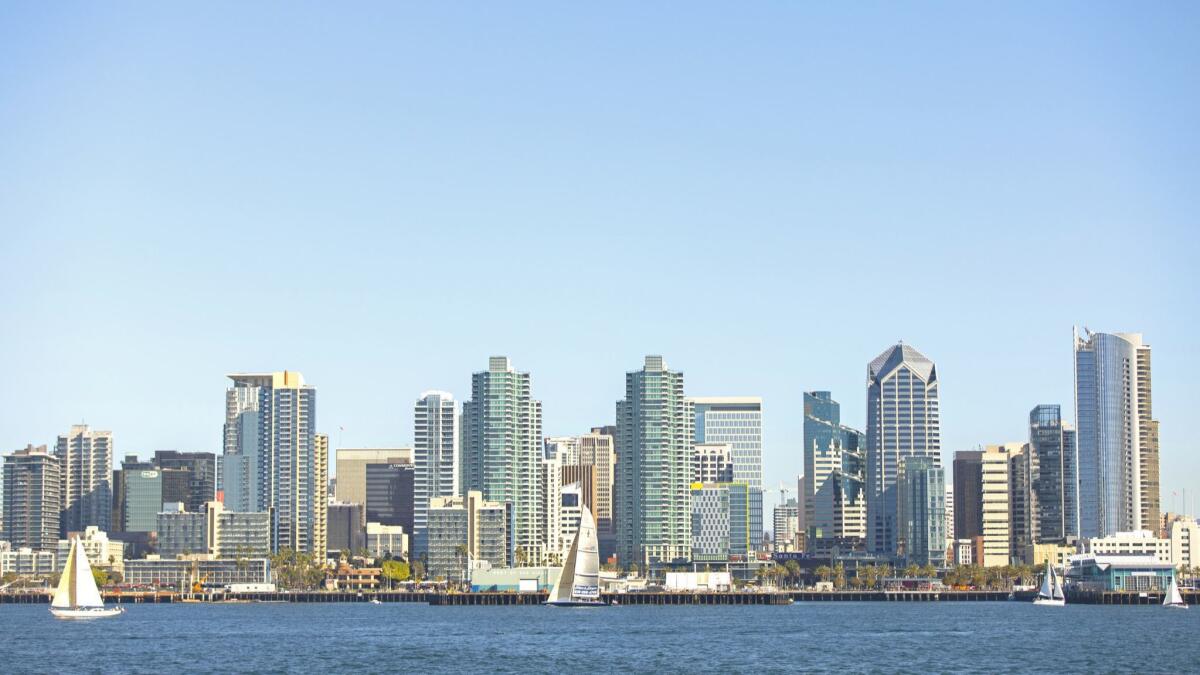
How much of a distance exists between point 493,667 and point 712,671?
15.6m

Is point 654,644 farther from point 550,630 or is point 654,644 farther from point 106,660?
point 106,660

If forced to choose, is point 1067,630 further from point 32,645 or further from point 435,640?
point 32,645

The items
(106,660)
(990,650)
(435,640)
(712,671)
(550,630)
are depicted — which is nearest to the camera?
(712,671)

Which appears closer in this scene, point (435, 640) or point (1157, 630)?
point (435, 640)

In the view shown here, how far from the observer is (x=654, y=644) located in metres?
161

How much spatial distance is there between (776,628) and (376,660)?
211 feet

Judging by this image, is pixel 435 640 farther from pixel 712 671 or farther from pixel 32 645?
pixel 712 671

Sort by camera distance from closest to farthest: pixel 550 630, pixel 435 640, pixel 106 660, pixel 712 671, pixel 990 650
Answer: pixel 712 671 → pixel 106 660 → pixel 990 650 → pixel 435 640 → pixel 550 630

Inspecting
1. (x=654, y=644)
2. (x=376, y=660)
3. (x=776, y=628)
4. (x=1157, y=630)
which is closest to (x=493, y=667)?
(x=376, y=660)

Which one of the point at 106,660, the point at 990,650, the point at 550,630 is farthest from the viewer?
the point at 550,630

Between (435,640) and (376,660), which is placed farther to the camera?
(435,640)

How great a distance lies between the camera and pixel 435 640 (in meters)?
170

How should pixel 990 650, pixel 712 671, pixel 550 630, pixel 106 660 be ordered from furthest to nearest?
pixel 550 630 < pixel 990 650 < pixel 106 660 < pixel 712 671

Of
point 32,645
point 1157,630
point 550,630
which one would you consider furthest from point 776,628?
point 32,645
